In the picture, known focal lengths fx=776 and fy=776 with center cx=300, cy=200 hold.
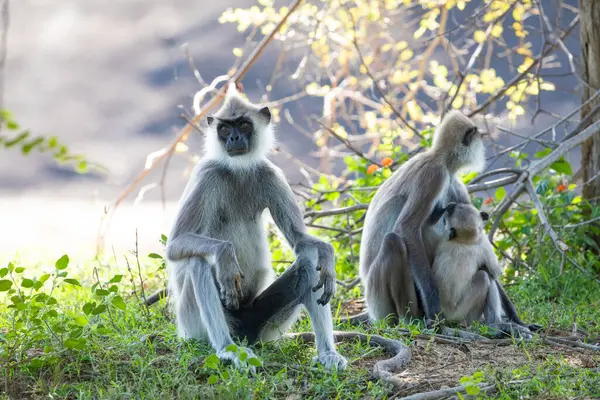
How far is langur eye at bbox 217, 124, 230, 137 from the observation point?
16.3ft

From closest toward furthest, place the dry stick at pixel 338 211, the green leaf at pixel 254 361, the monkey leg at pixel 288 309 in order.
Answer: the green leaf at pixel 254 361
the monkey leg at pixel 288 309
the dry stick at pixel 338 211

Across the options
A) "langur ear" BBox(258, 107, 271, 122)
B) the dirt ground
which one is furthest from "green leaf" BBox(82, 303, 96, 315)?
"langur ear" BBox(258, 107, 271, 122)

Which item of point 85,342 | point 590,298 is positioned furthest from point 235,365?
point 590,298

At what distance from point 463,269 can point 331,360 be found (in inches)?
70.1

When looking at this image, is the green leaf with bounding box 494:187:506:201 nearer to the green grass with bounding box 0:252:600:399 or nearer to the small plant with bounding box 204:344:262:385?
the green grass with bounding box 0:252:600:399

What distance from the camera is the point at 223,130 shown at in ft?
16.3

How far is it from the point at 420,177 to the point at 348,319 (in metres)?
1.23

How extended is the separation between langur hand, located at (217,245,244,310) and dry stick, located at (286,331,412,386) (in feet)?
2.87

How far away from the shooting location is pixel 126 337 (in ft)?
15.7

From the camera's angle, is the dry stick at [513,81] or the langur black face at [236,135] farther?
the dry stick at [513,81]

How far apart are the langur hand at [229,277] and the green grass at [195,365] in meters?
0.37

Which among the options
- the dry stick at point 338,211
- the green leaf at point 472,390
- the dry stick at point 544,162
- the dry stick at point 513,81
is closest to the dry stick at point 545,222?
the dry stick at point 544,162

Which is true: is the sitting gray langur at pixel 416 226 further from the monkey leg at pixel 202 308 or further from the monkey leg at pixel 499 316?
the monkey leg at pixel 202 308

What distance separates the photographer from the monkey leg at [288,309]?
4625 millimetres
